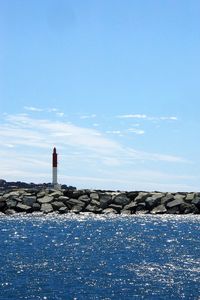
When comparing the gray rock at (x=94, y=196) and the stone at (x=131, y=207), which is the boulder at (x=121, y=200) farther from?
the gray rock at (x=94, y=196)

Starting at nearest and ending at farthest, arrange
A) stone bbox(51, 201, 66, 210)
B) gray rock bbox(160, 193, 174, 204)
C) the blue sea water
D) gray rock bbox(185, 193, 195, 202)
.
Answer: the blue sea water → stone bbox(51, 201, 66, 210) → gray rock bbox(160, 193, 174, 204) → gray rock bbox(185, 193, 195, 202)

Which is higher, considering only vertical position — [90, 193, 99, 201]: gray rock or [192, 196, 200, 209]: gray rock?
[90, 193, 99, 201]: gray rock

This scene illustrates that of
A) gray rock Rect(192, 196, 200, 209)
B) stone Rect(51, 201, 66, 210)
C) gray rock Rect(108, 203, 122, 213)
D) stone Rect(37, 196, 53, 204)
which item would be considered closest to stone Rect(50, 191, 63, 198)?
stone Rect(37, 196, 53, 204)

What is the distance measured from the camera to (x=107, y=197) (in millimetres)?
70438

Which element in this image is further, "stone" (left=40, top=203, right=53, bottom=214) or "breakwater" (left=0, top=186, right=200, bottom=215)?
"breakwater" (left=0, top=186, right=200, bottom=215)

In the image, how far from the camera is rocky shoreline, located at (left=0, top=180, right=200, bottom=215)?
6888 cm

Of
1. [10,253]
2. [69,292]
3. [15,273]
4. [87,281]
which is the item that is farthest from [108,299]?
[10,253]

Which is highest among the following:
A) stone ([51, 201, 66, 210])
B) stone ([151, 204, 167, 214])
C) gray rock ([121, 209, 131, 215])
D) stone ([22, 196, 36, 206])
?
stone ([22, 196, 36, 206])

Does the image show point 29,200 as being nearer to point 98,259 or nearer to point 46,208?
point 46,208

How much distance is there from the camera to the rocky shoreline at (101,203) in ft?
226

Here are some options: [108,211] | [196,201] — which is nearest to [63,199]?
[108,211]

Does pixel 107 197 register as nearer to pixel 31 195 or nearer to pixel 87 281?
pixel 31 195

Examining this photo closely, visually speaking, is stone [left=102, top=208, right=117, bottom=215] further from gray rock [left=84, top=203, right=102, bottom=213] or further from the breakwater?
gray rock [left=84, top=203, right=102, bottom=213]

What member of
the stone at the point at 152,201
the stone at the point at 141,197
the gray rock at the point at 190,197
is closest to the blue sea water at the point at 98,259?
the stone at the point at 152,201
